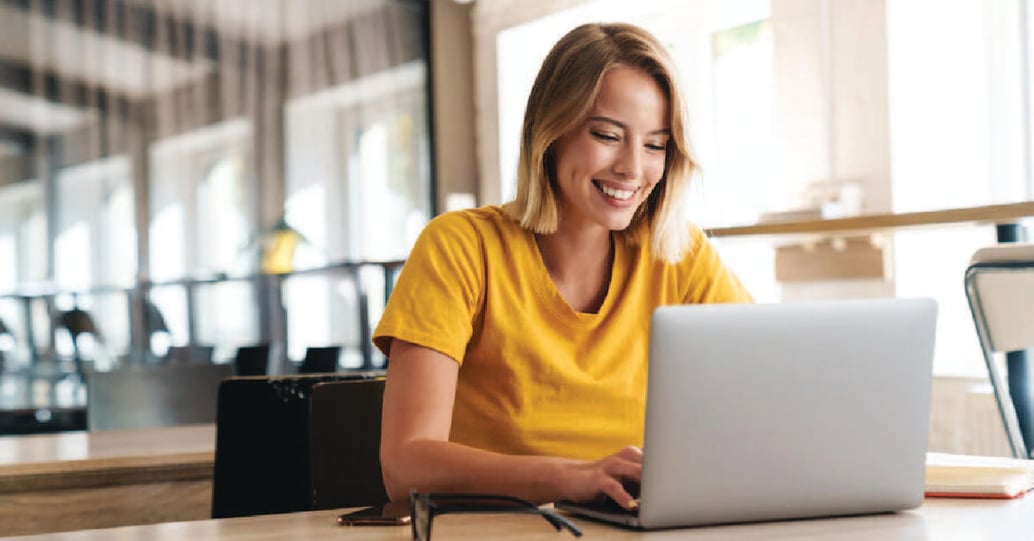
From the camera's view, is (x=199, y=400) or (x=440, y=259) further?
(x=199, y=400)

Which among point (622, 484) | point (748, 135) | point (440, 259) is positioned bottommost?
point (622, 484)

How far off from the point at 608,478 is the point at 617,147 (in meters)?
0.59

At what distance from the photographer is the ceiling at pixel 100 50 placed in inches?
209

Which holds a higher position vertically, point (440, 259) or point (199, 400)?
point (440, 259)

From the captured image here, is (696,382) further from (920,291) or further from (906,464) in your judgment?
(920,291)

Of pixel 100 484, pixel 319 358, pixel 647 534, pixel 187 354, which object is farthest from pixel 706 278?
→ pixel 187 354

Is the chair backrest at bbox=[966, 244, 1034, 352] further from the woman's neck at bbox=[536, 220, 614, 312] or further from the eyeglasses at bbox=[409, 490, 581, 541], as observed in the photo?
the eyeglasses at bbox=[409, 490, 581, 541]

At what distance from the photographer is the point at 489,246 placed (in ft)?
4.99

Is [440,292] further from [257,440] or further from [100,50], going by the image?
[100,50]

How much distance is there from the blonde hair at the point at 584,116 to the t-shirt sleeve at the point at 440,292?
0.35 ft

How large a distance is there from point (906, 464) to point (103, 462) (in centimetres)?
134

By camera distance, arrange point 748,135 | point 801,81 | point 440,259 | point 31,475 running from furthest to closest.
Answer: point 748,135 < point 801,81 < point 31,475 < point 440,259

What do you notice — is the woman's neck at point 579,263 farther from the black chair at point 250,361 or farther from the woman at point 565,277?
the black chair at point 250,361

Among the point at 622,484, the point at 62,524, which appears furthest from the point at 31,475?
the point at 622,484
